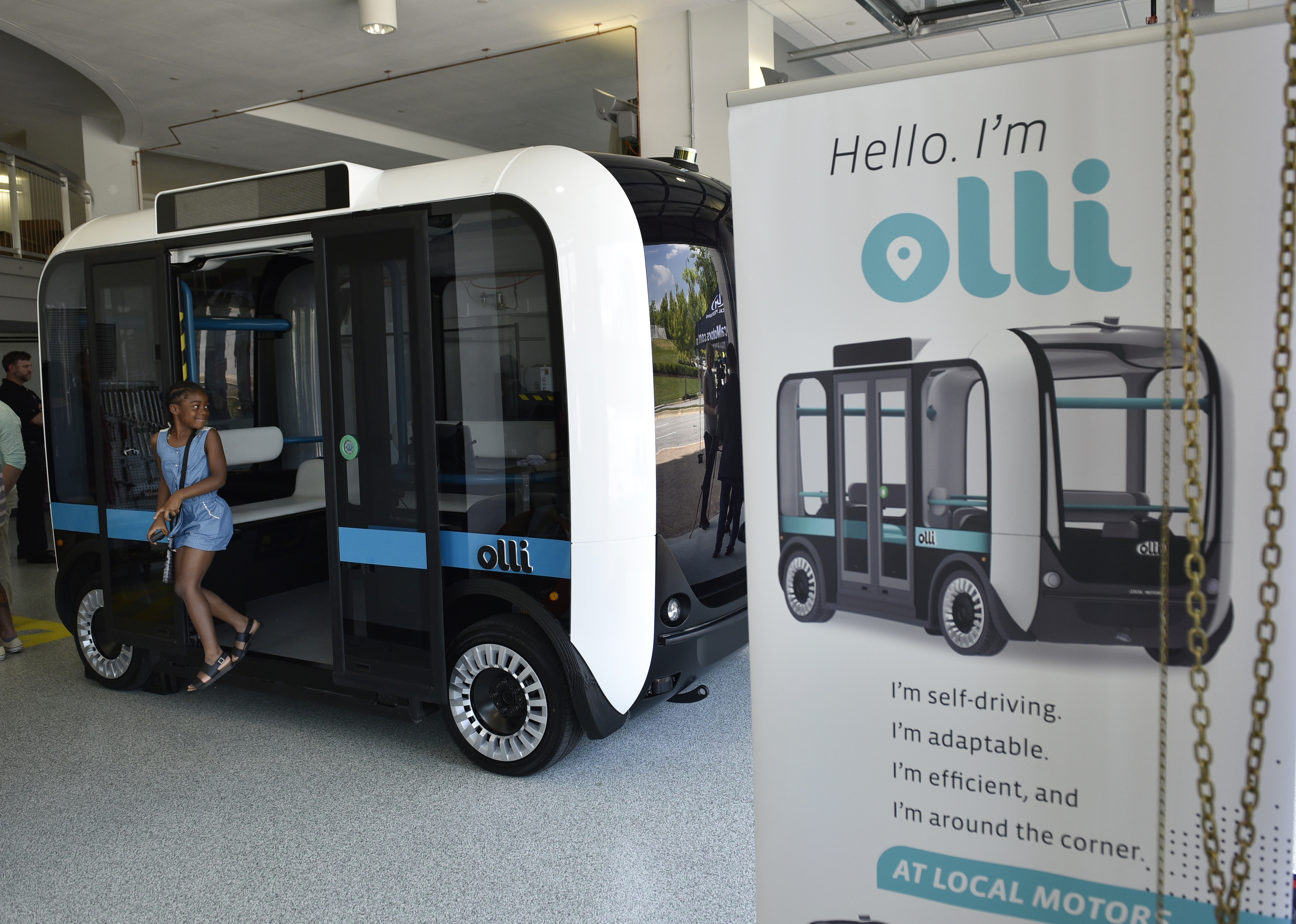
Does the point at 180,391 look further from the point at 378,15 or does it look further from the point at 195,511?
the point at 378,15

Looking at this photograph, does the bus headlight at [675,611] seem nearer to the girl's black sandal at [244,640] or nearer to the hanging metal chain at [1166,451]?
the girl's black sandal at [244,640]

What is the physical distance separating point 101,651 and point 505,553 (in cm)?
267

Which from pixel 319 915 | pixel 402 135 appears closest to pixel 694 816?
pixel 319 915

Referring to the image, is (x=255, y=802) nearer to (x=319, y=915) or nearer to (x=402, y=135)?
(x=319, y=915)

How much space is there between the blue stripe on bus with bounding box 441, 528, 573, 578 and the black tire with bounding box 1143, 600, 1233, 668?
2145 millimetres

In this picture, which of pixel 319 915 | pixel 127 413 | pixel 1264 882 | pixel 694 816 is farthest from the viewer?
pixel 127 413

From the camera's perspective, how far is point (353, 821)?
3.28 metres

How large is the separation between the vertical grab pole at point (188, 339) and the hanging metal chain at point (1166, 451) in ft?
13.5

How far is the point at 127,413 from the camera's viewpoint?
4.45 meters

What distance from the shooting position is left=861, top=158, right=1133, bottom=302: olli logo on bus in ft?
5.00

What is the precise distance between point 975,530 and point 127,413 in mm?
4181

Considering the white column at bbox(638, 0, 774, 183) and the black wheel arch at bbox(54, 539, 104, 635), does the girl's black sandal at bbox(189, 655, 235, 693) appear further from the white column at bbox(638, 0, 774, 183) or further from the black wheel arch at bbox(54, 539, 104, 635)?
the white column at bbox(638, 0, 774, 183)

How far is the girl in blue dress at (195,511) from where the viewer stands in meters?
4.08

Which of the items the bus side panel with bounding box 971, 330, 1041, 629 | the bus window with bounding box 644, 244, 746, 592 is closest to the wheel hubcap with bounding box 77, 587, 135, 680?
the bus window with bounding box 644, 244, 746, 592
